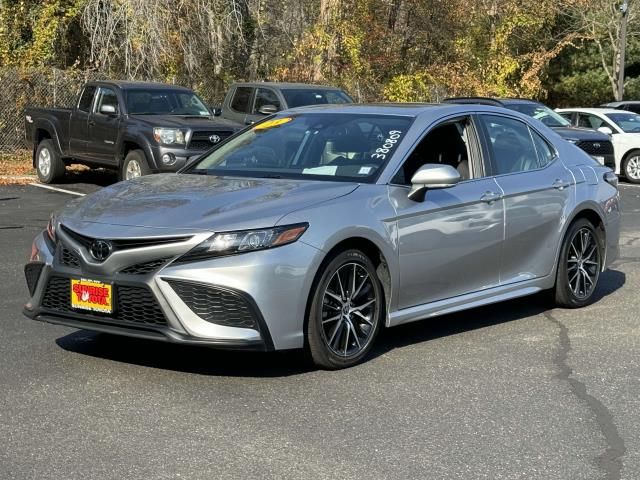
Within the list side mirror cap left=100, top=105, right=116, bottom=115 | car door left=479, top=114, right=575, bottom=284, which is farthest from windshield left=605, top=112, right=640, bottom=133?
car door left=479, top=114, right=575, bottom=284

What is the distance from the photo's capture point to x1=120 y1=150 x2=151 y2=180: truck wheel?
1644 cm

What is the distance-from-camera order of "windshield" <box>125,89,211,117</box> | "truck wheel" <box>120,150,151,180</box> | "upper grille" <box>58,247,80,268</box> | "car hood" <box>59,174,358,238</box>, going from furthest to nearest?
"windshield" <box>125,89,211,117</box>
"truck wheel" <box>120,150,151,180</box>
"upper grille" <box>58,247,80,268</box>
"car hood" <box>59,174,358,238</box>

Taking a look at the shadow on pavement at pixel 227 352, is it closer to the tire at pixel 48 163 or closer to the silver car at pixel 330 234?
the silver car at pixel 330 234

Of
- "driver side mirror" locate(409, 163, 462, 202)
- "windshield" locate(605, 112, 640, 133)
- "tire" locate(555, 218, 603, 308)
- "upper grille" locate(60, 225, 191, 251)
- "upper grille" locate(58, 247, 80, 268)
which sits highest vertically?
"driver side mirror" locate(409, 163, 462, 202)

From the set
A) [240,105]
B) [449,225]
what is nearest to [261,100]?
[240,105]

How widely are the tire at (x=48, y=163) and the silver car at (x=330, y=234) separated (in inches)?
460

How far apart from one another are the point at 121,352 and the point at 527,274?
301cm

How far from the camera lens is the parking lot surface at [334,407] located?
482cm

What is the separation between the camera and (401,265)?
6738 millimetres

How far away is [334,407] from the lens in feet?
18.6

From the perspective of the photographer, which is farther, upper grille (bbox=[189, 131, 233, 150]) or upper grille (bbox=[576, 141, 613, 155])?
upper grille (bbox=[576, 141, 613, 155])

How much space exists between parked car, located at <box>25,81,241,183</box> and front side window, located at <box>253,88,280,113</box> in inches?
57.2

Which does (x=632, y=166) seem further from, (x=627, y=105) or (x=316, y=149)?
(x=316, y=149)

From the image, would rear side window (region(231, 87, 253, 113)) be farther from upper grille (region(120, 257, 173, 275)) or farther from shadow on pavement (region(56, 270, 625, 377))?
upper grille (region(120, 257, 173, 275))
